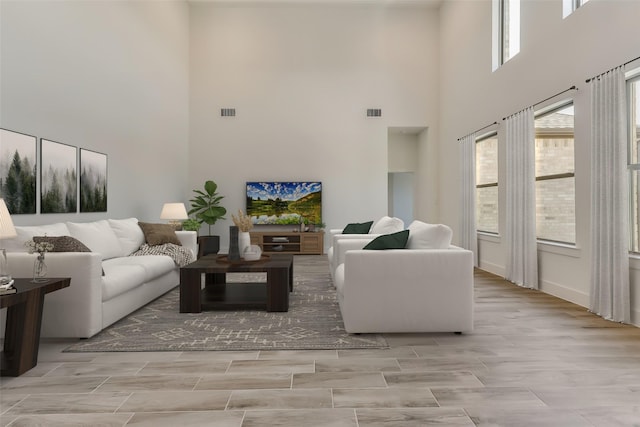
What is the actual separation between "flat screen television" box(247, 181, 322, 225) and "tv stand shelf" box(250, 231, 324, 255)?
42cm

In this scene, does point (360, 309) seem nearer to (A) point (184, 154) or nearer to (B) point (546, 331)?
(B) point (546, 331)

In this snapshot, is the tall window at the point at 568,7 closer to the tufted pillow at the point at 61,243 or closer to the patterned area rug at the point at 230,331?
the patterned area rug at the point at 230,331

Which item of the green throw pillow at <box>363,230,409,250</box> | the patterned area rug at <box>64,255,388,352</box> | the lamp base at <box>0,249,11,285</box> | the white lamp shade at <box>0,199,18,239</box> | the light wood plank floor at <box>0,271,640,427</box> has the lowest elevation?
the light wood plank floor at <box>0,271,640,427</box>

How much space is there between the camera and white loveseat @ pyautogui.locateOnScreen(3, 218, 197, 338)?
127 inches

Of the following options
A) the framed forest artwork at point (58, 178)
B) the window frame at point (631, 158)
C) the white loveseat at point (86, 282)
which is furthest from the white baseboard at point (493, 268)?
the framed forest artwork at point (58, 178)

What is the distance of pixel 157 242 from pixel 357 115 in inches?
223

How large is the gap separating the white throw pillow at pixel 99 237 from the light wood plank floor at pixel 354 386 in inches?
62.6

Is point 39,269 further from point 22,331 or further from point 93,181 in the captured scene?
point 93,181

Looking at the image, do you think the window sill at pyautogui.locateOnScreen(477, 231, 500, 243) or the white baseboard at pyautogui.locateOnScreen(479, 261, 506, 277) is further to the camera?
the window sill at pyautogui.locateOnScreen(477, 231, 500, 243)

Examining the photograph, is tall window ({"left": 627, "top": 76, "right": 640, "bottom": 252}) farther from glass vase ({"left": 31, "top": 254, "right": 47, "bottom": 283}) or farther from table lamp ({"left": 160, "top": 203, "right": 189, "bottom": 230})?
table lamp ({"left": 160, "top": 203, "right": 189, "bottom": 230})

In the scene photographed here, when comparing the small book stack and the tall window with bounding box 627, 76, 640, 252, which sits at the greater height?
the tall window with bounding box 627, 76, 640, 252

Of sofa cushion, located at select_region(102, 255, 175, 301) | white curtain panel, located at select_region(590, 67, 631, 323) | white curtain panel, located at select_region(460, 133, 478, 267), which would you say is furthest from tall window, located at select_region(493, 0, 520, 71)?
sofa cushion, located at select_region(102, 255, 175, 301)


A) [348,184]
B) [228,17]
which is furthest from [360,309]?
[228,17]

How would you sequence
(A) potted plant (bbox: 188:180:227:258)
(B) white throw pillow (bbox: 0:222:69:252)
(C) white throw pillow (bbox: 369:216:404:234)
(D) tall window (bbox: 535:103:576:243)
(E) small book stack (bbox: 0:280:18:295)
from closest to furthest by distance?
(E) small book stack (bbox: 0:280:18:295) < (B) white throw pillow (bbox: 0:222:69:252) < (D) tall window (bbox: 535:103:576:243) < (C) white throw pillow (bbox: 369:216:404:234) < (A) potted plant (bbox: 188:180:227:258)
